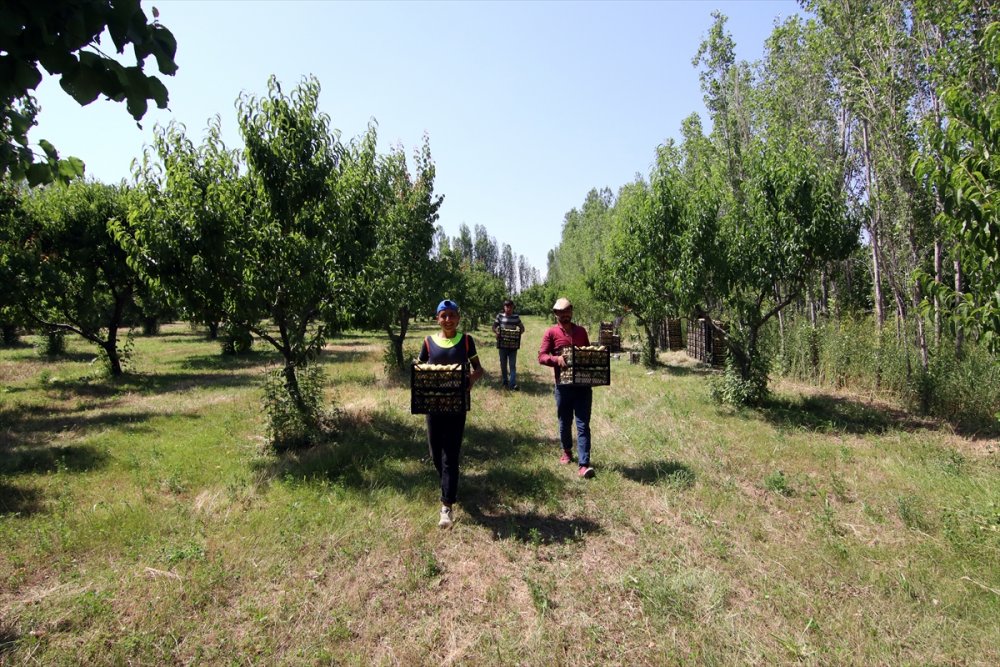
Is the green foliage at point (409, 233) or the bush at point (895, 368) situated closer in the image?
the bush at point (895, 368)

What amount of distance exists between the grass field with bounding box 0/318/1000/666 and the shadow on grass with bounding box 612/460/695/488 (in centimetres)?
4

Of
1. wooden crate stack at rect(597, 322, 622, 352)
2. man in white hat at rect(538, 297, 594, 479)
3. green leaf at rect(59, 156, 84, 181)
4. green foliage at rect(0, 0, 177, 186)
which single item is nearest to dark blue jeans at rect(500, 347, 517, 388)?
man in white hat at rect(538, 297, 594, 479)

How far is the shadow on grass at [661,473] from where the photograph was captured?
6309mm

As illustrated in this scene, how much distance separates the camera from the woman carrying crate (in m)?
5.12

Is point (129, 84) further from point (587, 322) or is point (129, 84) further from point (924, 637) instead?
point (587, 322)

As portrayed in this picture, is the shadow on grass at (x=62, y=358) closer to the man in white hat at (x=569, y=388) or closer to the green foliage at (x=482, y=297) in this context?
the man in white hat at (x=569, y=388)

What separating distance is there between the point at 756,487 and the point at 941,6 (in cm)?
921

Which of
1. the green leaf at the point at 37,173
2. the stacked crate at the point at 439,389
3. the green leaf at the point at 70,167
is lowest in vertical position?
the stacked crate at the point at 439,389

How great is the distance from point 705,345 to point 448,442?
49.8 ft

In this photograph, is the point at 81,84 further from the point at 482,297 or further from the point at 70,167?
the point at 482,297

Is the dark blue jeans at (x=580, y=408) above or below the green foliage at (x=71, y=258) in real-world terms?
below

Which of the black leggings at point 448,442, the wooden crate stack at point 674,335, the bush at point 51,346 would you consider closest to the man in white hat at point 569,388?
the black leggings at point 448,442

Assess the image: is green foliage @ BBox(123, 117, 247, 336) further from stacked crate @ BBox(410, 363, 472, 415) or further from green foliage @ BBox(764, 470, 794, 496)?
green foliage @ BBox(764, 470, 794, 496)

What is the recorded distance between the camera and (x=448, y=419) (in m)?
5.12
